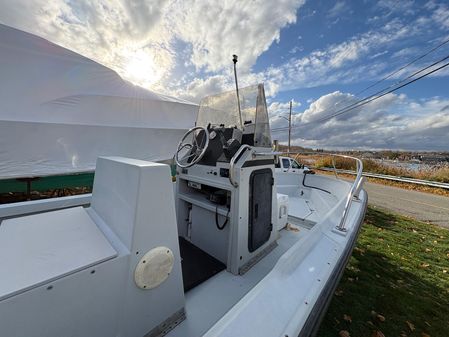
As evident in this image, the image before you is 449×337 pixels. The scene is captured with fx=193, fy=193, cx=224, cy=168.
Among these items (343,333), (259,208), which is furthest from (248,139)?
(343,333)

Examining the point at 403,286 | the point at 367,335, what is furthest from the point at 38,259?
the point at 403,286

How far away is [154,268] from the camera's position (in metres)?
1.02

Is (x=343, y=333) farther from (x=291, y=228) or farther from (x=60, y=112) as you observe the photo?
(x=60, y=112)

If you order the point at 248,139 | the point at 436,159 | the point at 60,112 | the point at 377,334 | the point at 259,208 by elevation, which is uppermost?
the point at 60,112

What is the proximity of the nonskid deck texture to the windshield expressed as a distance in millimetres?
1261

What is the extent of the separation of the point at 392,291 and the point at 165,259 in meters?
2.43

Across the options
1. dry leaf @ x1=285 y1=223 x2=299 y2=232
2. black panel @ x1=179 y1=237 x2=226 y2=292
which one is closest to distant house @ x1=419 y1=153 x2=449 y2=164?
dry leaf @ x1=285 y1=223 x2=299 y2=232

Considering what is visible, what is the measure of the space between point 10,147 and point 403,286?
233 inches

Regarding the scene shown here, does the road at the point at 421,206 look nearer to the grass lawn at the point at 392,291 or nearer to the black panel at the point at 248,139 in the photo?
the grass lawn at the point at 392,291

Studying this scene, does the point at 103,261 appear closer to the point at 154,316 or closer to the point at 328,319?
the point at 154,316

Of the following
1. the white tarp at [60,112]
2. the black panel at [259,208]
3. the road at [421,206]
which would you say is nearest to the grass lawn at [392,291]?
the black panel at [259,208]

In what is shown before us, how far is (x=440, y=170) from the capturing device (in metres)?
10.0

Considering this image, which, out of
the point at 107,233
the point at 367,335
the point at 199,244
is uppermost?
the point at 107,233

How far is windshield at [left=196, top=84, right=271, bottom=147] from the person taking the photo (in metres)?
2.16
